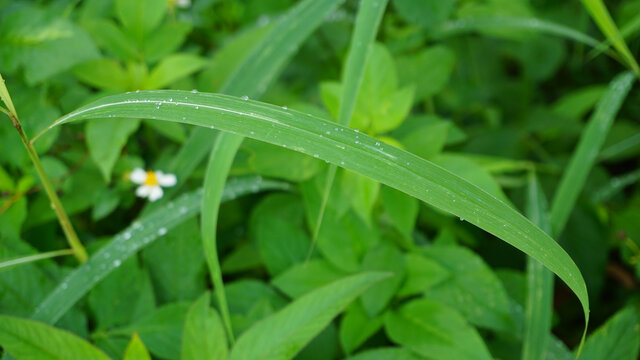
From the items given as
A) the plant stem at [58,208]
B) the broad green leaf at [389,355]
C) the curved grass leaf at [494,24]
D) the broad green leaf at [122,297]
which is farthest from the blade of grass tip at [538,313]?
the plant stem at [58,208]

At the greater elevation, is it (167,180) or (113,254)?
(167,180)

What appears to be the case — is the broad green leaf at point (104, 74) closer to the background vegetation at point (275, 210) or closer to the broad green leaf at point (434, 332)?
the background vegetation at point (275, 210)

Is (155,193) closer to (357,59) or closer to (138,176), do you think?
(138,176)

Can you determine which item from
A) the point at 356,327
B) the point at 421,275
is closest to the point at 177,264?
the point at 356,327

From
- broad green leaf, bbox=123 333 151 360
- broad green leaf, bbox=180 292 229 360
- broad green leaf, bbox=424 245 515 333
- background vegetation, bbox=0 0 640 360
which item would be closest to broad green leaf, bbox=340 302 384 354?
background vegetation, bbox=0 0 640 360

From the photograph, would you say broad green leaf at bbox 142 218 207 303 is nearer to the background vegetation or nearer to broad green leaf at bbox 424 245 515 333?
the background vegetation

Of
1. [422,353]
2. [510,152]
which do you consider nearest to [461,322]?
[422,353]
